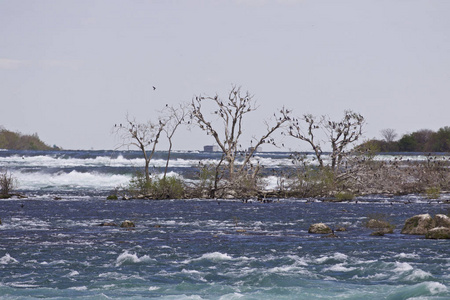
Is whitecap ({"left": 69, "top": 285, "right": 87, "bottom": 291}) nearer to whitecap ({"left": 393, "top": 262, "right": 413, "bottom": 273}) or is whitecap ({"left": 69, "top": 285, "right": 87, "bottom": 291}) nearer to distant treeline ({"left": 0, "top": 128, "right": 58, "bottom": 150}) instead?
whitecap ({"left": 393, "top": 262, "right": 413, "bottom": 273})

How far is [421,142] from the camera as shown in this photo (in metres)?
126

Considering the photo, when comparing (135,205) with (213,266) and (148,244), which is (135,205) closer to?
(148,244)

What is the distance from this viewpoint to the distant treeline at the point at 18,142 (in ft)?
474

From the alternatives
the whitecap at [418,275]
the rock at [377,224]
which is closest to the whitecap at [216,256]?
the whitecap at [418,275]

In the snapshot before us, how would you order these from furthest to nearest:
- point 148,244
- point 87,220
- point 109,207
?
point 109,207 → point 87,220 → point 148,244

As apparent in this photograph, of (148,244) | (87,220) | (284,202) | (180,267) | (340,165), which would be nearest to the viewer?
(180,267)

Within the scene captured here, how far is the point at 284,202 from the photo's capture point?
3541 cm

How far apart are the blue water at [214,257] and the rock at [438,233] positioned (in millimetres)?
260

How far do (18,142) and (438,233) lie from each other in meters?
134

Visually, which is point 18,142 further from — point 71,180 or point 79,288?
point 79,288

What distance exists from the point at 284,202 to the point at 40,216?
12.6m

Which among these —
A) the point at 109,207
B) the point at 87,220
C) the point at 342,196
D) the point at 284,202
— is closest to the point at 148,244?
the point at 87,220

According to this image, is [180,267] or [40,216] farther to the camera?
[40,216]

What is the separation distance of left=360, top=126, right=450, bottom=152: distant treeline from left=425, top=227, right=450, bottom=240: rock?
95815mm
